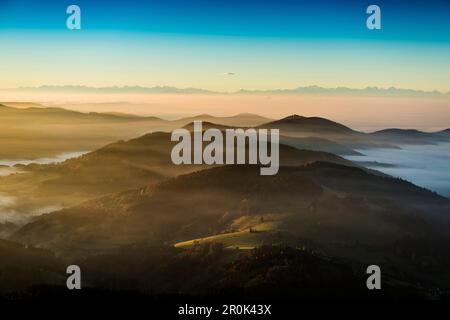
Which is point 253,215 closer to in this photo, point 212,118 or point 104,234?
point 104,234

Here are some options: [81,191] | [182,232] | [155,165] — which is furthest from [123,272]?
[81,191]

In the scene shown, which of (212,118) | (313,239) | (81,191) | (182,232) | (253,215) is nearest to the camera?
(212,118)

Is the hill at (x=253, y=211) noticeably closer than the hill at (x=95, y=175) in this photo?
Yes

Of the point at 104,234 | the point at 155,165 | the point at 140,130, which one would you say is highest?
the point at 140,130

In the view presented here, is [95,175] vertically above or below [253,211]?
above

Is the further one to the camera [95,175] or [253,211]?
[95,175]

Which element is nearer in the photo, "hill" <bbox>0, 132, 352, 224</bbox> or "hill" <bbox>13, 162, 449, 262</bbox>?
"hill" <bbox>13, 162, 449, 262</bbox>
